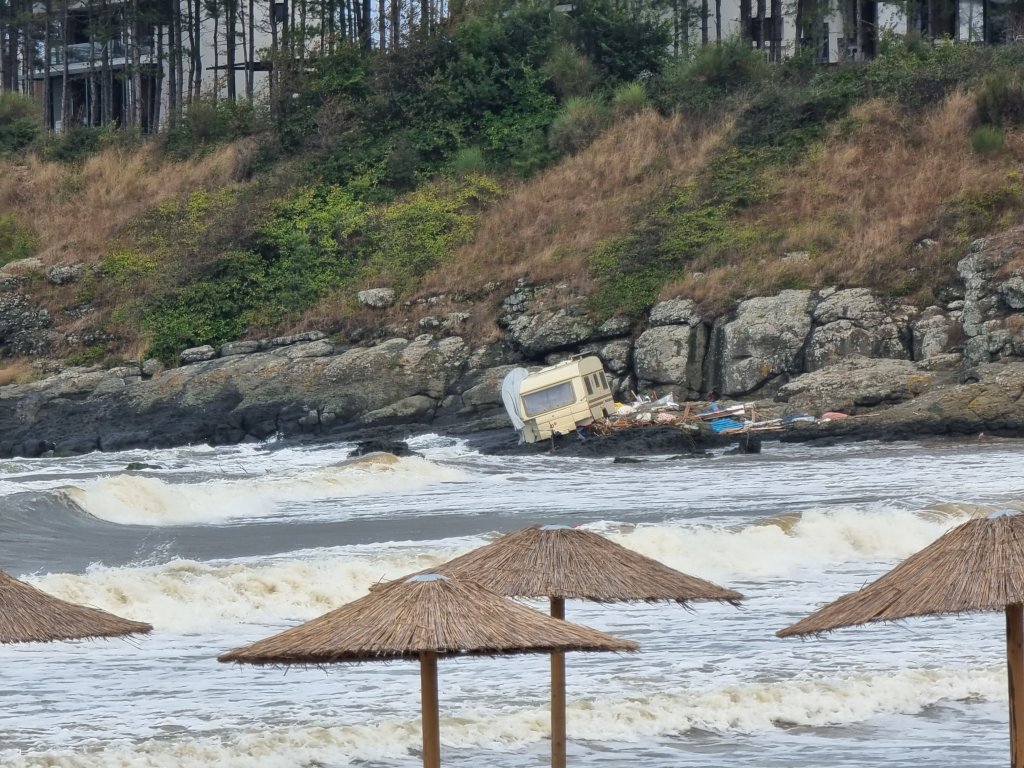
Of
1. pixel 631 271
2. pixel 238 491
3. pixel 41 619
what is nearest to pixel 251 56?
pixel 631 271

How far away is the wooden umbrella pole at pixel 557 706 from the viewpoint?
34.3ft

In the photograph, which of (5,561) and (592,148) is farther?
(592,148)

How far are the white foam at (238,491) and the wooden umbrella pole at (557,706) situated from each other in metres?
17.2

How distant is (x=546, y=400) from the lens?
35.4 metres

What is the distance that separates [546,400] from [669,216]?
10.7m

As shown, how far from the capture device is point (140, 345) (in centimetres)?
4569

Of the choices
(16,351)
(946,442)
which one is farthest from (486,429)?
(16,351)

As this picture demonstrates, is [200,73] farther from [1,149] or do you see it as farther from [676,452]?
[676,452]

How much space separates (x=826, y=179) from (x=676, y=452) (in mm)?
14050

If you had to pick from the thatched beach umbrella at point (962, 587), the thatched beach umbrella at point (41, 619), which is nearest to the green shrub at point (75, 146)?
the thatched beach umbrella at point (41, 619)

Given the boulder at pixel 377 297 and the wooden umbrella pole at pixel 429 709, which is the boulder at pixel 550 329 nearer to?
the boulder at pixel 377 297

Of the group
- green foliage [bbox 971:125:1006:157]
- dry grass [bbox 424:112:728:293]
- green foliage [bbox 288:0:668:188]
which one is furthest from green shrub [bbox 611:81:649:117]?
green foliage [bbox 971:125:1006:157]

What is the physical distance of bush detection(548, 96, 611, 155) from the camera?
4966 centimetres

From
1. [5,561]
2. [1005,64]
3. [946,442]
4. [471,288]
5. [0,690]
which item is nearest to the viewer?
[0,690]
